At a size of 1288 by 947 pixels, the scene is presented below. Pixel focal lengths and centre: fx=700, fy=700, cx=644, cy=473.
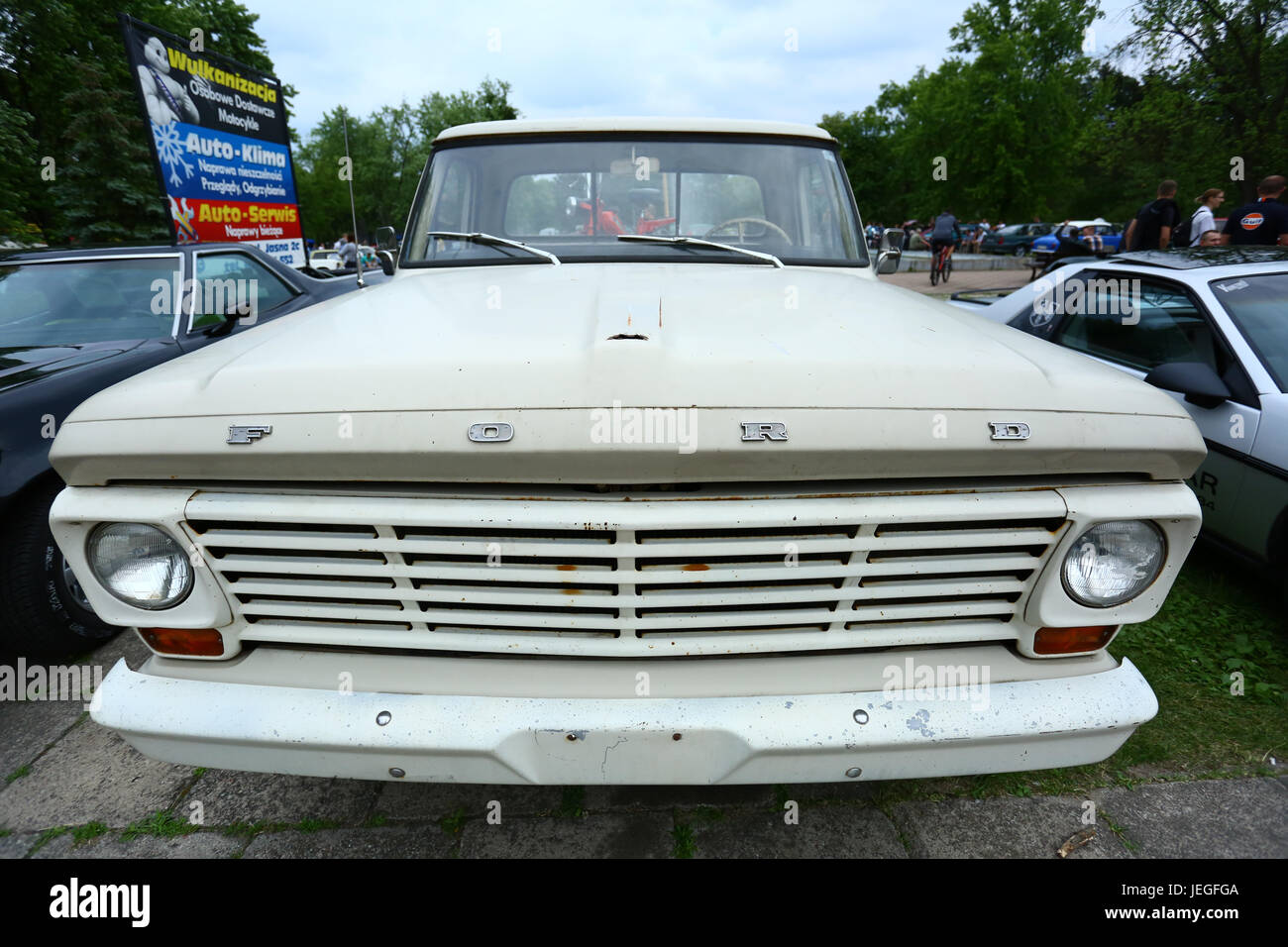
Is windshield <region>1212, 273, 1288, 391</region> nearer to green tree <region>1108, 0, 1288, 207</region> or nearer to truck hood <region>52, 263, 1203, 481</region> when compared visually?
truck hood <region>52, 263, 1203, 481</region>

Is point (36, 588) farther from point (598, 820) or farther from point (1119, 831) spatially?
point (1119, 831)

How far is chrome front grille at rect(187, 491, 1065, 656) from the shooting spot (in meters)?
1.46

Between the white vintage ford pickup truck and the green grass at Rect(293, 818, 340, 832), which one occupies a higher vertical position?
the white vintage ford pickup truck

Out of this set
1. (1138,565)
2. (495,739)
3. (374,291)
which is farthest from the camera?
(374,291)

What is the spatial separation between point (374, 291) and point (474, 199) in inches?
25.9

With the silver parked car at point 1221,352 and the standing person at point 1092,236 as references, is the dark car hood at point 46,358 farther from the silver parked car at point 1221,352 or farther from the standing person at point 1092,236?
the standing person at point 1092,236

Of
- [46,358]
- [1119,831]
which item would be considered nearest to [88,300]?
[46,358]

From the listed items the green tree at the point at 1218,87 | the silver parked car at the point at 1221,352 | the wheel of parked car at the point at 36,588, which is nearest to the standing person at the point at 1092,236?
the green tree at the point at 1218,87

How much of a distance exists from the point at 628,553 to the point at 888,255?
222 cm

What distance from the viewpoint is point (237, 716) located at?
1.52m

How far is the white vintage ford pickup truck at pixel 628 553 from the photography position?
1.44 metres

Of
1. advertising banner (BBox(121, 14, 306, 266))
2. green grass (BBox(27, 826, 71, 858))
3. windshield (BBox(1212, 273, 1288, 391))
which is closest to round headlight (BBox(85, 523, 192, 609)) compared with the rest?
green grass (BBox(27, 826, 71, 858))
